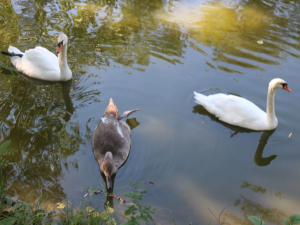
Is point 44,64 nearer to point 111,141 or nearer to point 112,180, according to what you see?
point 111,141

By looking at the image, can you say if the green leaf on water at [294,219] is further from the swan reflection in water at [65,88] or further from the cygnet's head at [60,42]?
the cygnet's head at [60,42]

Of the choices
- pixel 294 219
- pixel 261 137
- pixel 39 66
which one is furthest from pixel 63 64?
pixel 294 219

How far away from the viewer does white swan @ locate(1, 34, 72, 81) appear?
720 cm

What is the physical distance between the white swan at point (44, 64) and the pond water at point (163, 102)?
203mm

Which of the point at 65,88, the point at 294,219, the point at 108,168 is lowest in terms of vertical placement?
the point at 65,88

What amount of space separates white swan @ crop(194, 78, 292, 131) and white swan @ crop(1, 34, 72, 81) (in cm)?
312

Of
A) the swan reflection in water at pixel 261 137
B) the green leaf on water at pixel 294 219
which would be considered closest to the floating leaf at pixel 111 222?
the green leaf on water at pixel 294 219

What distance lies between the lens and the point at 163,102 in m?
6.68

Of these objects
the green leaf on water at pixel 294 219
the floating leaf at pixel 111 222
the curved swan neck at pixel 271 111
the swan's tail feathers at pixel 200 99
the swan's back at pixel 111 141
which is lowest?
the swan's back at pixel 111 141

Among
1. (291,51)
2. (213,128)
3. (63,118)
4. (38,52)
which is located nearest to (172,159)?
(213,128)

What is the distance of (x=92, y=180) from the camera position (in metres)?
4.83

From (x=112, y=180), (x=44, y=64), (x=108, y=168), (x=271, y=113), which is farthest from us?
(x=44, y=64)

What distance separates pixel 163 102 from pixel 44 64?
2784 millimetres

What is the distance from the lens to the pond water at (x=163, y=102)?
15.5 feet
